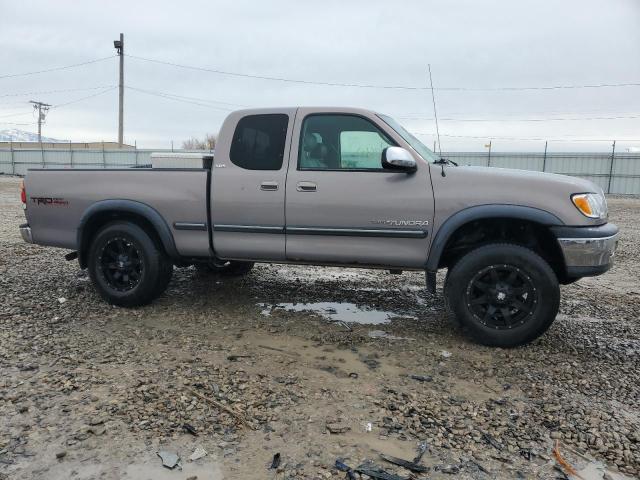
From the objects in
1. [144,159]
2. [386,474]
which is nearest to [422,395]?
[386,474]

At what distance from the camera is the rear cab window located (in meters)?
4.66

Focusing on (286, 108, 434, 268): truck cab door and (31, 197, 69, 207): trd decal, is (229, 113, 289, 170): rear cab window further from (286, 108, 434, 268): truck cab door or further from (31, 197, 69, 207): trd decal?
(31, 197, 69, 207): trd decal

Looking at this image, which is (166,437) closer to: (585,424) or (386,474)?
(386,474)

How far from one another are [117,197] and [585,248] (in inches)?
167

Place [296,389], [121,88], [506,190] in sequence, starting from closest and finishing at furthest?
[296,389] < [506,190] < [121,88]

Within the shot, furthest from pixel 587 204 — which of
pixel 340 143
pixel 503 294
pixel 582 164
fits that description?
pixel 582 164

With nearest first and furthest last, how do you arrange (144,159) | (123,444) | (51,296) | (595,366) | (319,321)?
(123,444)
(595,366)
(319,321)
(51,296)
(144,159)

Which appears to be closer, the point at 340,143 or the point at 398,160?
the point at 398,160

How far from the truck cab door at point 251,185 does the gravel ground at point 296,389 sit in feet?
2.55

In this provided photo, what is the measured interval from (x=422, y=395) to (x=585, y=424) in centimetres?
98

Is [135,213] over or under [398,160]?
under

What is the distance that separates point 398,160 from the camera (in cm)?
414

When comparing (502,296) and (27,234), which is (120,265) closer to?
(27,234)

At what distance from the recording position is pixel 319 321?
488cm
